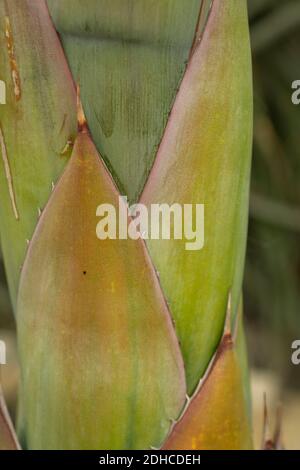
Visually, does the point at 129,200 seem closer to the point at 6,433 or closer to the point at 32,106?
the point at 32,106

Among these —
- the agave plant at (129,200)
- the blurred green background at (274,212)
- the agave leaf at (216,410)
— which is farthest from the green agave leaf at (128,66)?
the blurred green background at (274,212)

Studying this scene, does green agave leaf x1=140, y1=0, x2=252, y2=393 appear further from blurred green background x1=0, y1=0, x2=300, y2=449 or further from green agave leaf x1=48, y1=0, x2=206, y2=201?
blurred green background x1=0, y1=0, x2=300, y2=449

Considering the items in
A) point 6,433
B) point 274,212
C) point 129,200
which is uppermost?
point 274,212

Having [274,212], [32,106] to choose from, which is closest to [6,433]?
[32,106]

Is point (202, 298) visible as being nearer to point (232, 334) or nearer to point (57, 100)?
point (232, 334)

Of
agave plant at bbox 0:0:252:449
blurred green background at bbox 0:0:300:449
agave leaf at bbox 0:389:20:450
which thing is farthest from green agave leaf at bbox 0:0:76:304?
blurred green background at bbox 0:0:300:449

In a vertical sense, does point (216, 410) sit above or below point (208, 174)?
below

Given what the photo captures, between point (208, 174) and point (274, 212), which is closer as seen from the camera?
point (208, 174)
